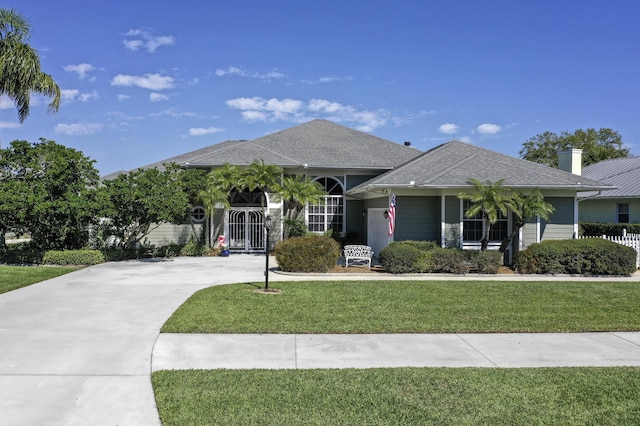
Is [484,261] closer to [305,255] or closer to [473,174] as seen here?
[473,174]

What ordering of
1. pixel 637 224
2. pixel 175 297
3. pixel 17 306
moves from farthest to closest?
pixel 637 224, pixel 175 297, pixel 17 306

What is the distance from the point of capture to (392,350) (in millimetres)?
6824

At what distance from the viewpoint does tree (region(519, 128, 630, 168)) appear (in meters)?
45.7

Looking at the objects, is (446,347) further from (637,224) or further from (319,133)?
(637,224)

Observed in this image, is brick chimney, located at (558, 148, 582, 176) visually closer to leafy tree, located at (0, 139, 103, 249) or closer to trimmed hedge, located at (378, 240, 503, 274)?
trimmed hedge, located at (378, 240, 503, 274)

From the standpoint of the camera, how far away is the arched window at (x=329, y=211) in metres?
22.4

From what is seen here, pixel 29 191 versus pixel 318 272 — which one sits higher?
pixel 29 191

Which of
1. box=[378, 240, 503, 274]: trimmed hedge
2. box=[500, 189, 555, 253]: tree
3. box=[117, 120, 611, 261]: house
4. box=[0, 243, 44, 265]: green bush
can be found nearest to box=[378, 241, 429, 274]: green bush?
box=[378, 240, 503, 274]: trimmed hedge

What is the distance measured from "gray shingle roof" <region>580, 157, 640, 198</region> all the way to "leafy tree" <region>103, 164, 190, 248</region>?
71.1 ft

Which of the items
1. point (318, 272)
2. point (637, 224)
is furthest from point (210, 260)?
point (637, 224)

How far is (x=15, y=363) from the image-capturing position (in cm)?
605

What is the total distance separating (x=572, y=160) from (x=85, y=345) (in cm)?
2068

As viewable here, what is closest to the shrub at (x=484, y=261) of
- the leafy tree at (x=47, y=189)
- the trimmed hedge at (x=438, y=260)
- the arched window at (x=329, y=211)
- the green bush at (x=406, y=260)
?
the trimmed hedge at (x=438, y=260)

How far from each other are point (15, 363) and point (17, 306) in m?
4.19
